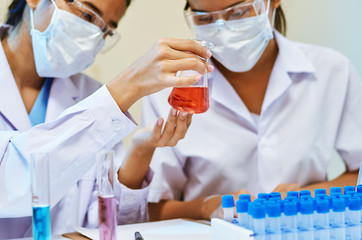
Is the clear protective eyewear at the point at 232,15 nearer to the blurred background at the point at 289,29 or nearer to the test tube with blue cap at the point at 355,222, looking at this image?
the blurred background at the point at 289,29

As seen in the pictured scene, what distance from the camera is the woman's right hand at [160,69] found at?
1.39 meters

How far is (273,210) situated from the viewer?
107 cm

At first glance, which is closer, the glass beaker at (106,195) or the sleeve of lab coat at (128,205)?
the glass beaker at (106,195)

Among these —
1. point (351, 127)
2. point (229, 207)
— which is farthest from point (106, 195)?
point (351, 127)

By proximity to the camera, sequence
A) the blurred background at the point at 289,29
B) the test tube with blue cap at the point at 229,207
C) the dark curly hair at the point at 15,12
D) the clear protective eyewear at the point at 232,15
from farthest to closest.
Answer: the blurred background at the point at 289,29 → the dark curly hair at the point at 15,12 → the clear protective eyewear at the point at 232,15 → the test tube with blue cap at the point at 229,207

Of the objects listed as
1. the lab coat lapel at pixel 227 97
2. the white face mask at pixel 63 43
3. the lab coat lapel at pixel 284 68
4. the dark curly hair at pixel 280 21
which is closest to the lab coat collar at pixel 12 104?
the white face mask at pixel 63 43

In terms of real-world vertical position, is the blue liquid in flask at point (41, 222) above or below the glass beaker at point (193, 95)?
below

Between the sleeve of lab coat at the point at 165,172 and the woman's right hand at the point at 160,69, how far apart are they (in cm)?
57

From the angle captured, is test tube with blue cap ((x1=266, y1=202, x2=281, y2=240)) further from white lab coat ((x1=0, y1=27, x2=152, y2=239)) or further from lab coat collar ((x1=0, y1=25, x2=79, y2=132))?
lab coat collar ((x1=0, y1=25, x2=79, y2=132))

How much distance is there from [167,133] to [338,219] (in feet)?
2.38

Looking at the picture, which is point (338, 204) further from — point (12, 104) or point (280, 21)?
point (280, 21)

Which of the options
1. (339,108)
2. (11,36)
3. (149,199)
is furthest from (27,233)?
(339,108)

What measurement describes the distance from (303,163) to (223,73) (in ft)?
1.75

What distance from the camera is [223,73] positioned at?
2156mm
